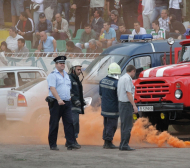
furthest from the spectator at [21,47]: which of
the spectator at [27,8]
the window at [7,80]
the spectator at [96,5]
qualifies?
the window at [7,80]

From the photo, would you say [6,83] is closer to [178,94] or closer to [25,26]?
[178,94]

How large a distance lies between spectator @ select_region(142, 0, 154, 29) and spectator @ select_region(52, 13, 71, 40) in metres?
3.45

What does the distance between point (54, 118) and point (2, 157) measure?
1.61 m

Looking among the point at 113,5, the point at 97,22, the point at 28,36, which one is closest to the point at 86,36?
the point at 97,22

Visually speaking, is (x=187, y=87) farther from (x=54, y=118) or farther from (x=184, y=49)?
(x=54, y=118)

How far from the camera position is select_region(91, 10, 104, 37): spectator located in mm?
20098

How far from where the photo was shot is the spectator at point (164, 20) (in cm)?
1903

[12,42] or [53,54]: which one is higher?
[12,42]

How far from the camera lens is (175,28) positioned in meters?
19.0

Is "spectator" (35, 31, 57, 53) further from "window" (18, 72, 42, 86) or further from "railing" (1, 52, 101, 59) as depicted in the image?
"window" (18, 72, 42, 86)

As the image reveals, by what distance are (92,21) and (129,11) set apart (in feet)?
5.54

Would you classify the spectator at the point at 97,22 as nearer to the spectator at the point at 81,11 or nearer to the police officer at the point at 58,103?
the spectator at the point at 81,11

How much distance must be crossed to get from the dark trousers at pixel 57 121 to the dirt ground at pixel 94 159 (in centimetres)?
40

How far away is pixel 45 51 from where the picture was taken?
19688 millimetres
